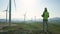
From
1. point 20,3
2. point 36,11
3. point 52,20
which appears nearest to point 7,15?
point 20,3

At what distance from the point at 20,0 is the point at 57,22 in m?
2.48

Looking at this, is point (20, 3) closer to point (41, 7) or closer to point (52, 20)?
point (41, 7)

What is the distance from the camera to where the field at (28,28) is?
27.4 ft

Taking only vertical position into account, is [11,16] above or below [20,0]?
below

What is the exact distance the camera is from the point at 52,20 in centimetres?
969

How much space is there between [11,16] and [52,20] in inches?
88.8

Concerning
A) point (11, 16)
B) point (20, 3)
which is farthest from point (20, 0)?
point (11, 16)

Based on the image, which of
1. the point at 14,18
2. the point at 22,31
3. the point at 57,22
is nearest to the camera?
the point at 22,31

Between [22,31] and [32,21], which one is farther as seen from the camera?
[32,21]

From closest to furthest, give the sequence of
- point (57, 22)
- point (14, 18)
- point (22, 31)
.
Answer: point (22, 31)
point (14, 18)
point (57, 22)

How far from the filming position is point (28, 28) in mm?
9211

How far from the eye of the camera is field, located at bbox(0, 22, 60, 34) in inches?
328

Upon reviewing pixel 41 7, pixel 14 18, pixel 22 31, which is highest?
pixel 41 7

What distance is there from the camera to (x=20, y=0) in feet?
31.5
